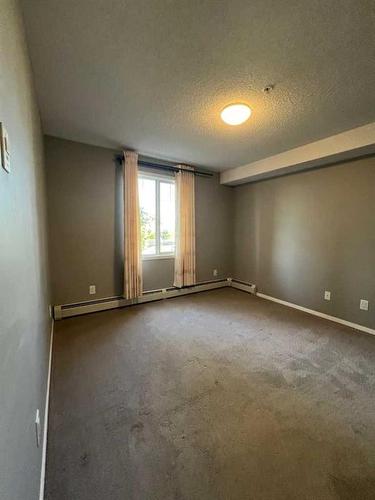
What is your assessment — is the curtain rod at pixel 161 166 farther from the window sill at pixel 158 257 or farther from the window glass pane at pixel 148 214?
the window sill at pixel 158 257

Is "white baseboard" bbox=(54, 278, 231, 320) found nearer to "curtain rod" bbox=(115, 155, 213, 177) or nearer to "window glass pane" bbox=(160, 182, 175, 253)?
"window glass pane" bbox=(160, 182, 175, 253)

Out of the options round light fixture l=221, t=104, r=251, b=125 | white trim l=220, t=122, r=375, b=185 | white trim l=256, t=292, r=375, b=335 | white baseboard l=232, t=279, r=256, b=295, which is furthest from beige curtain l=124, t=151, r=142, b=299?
white trim l=256, t=292, r=375, b=335

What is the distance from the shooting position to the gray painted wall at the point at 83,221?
298cm

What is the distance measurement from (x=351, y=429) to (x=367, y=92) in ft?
8.46

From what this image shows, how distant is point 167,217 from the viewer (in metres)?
4.05

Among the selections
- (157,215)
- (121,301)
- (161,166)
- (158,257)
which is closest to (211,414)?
(121,301)

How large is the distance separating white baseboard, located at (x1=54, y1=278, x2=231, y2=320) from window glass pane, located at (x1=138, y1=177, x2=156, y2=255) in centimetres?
76

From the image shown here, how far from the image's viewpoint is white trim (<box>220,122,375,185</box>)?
2.49m

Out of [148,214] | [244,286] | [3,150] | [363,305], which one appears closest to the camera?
[3,150]

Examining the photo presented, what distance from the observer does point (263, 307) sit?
11.8 ft

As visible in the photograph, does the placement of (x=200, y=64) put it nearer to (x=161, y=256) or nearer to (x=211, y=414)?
(x=211, y=414)

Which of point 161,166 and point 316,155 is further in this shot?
point 161,166

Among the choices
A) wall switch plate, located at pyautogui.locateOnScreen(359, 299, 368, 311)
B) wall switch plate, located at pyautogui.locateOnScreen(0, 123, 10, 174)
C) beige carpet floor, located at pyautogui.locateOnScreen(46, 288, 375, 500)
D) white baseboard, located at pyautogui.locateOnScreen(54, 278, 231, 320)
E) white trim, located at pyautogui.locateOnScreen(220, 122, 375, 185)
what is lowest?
beige carpet floor, located at pyautogui.locateOnScreen(46, 288, 375, 500)

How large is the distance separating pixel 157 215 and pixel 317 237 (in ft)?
8.45
